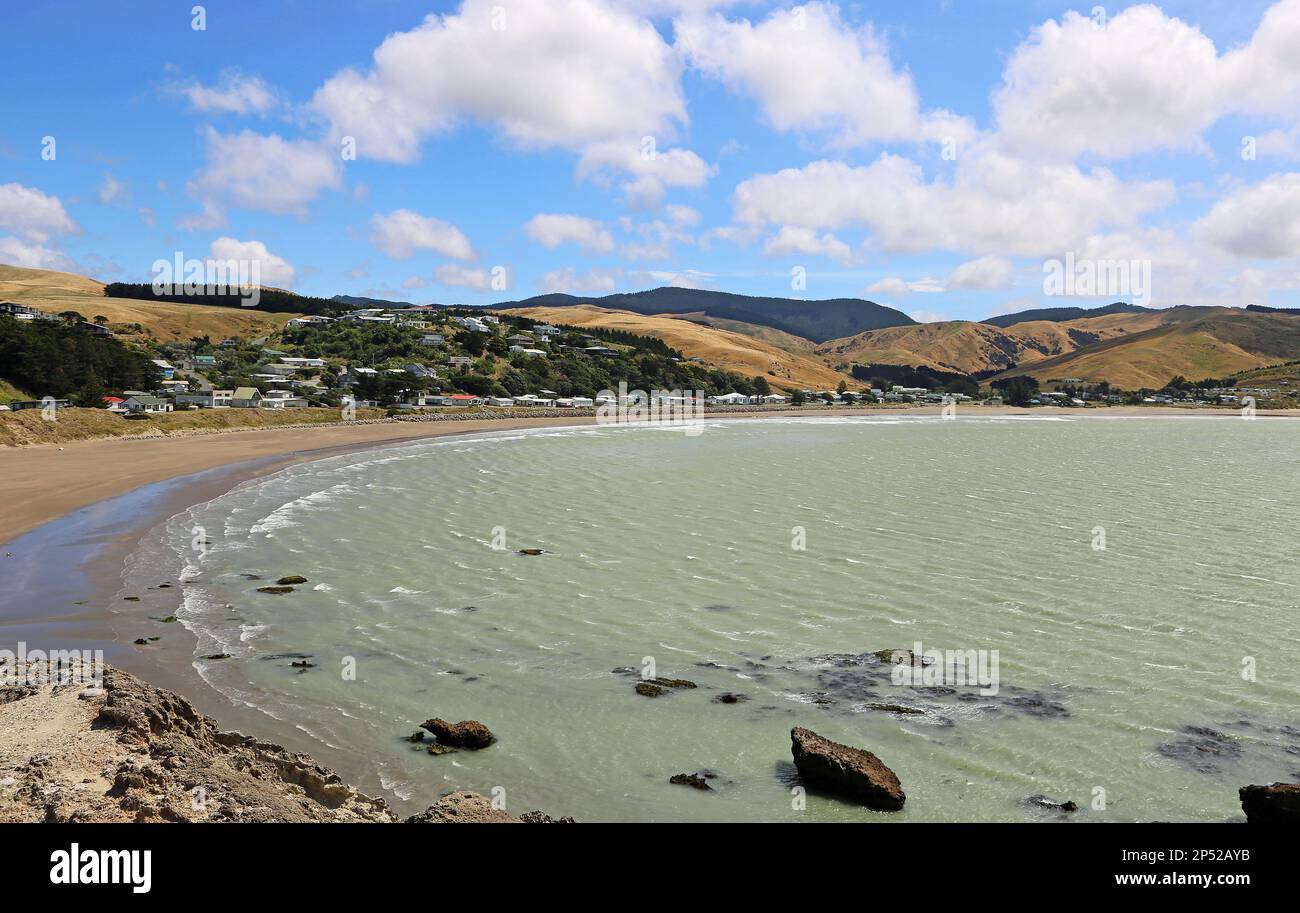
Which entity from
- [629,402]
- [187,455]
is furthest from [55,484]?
[629,402]

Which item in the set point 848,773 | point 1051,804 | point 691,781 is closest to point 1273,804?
point 1051,804

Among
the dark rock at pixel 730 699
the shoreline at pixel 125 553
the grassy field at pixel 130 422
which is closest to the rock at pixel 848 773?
the dark rock at pixel 730 699

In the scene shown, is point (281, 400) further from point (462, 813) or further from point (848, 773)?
point (848, 773)

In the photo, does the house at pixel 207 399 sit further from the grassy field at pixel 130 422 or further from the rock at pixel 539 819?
the rock at pixel 539 819

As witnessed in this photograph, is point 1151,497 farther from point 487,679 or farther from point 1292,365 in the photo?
point 1292,365

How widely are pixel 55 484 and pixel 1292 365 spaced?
22708cm

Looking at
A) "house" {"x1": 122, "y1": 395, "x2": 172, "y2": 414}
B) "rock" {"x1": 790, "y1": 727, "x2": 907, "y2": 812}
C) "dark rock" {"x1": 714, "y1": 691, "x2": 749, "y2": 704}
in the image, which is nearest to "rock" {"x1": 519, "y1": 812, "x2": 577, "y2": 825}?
"rock" {"x1": 790, "y1": 727, "x2": 907, "y2": 812}

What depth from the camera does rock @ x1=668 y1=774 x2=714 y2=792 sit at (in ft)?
28.9

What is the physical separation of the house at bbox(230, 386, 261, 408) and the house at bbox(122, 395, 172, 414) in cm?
837

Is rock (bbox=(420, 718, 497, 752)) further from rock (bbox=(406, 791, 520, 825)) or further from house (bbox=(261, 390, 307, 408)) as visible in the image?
house (bbox=(261, 390, 307, 408))

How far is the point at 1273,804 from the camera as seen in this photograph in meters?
7.04

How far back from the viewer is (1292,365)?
599 feet

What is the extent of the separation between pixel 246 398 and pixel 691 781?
91263 mm

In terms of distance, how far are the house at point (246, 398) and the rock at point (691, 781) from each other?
88.5 metres
